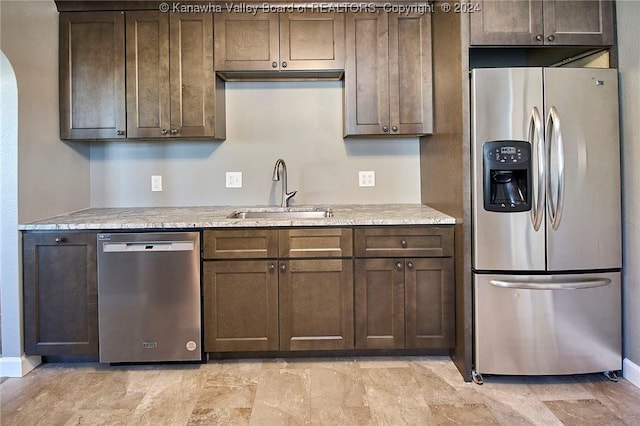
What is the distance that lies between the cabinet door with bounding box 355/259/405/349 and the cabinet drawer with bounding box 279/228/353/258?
13cm

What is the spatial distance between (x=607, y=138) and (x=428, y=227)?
3.20 ft

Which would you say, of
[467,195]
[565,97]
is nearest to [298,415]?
[467,195]

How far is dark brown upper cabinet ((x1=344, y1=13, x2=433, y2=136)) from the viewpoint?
272 cm

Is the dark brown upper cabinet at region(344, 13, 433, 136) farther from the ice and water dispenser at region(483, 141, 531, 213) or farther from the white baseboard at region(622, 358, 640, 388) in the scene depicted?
the white baseboard at region(622, 358, 640, 388)

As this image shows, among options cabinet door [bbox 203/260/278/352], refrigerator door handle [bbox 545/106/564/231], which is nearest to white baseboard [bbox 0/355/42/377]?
cabinet door [bbox 203/260/278/352]

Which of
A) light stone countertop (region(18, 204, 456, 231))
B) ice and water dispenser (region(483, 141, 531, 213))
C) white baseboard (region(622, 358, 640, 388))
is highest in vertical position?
ice and water dispenser (region(483, 141, 531, 213))

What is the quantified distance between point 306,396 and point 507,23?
212cm

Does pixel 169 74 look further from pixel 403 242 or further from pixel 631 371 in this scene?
pixel 631 371

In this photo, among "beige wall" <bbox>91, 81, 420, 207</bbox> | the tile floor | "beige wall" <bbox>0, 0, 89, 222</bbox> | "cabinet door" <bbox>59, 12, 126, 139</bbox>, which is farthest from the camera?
"beige wall" <bbox>91, 81, 420, 207</bbox>

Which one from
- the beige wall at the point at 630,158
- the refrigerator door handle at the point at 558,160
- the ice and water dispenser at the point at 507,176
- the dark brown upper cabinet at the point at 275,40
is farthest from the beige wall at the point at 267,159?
the beige wall at the point at 630,158

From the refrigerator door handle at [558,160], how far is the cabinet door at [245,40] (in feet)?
5.34

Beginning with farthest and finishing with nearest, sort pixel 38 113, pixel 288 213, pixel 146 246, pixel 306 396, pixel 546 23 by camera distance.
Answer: pixel 288 213
pixel 38 113
pixel 146 246
pixel 546 23
pixel 306 396

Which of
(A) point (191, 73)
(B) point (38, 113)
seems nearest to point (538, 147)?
(A) point (191, 73)

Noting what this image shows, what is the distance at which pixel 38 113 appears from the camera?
8.25 ft
